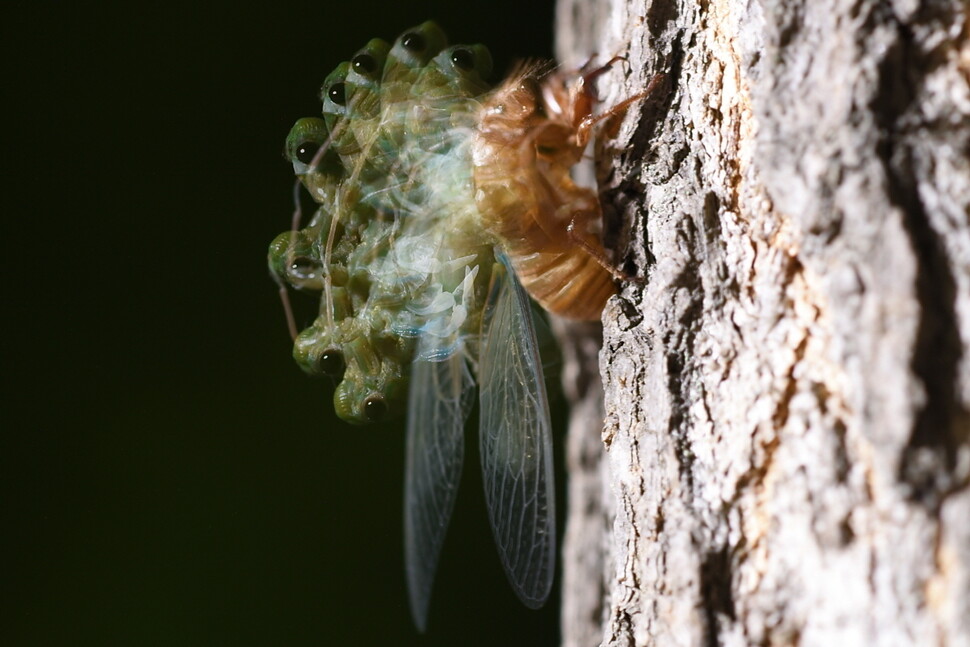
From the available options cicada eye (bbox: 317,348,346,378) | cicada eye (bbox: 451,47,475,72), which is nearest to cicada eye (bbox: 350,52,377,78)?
cicada eye (bbox: 451,47,475,72)

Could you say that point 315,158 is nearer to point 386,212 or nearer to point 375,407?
point 386,212

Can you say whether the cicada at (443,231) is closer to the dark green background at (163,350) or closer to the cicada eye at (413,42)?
the cicada eye at (413,42)

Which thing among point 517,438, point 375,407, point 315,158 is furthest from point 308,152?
point 517,438

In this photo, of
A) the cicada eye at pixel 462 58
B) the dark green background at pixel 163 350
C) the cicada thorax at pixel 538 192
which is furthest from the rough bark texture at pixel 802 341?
the dark green background at pixel 163 350

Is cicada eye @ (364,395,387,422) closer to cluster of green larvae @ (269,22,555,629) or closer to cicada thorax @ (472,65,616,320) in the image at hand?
cluster of green larvae @ (269,22,555,629)

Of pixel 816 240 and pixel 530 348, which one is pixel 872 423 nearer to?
pixel 816 240
